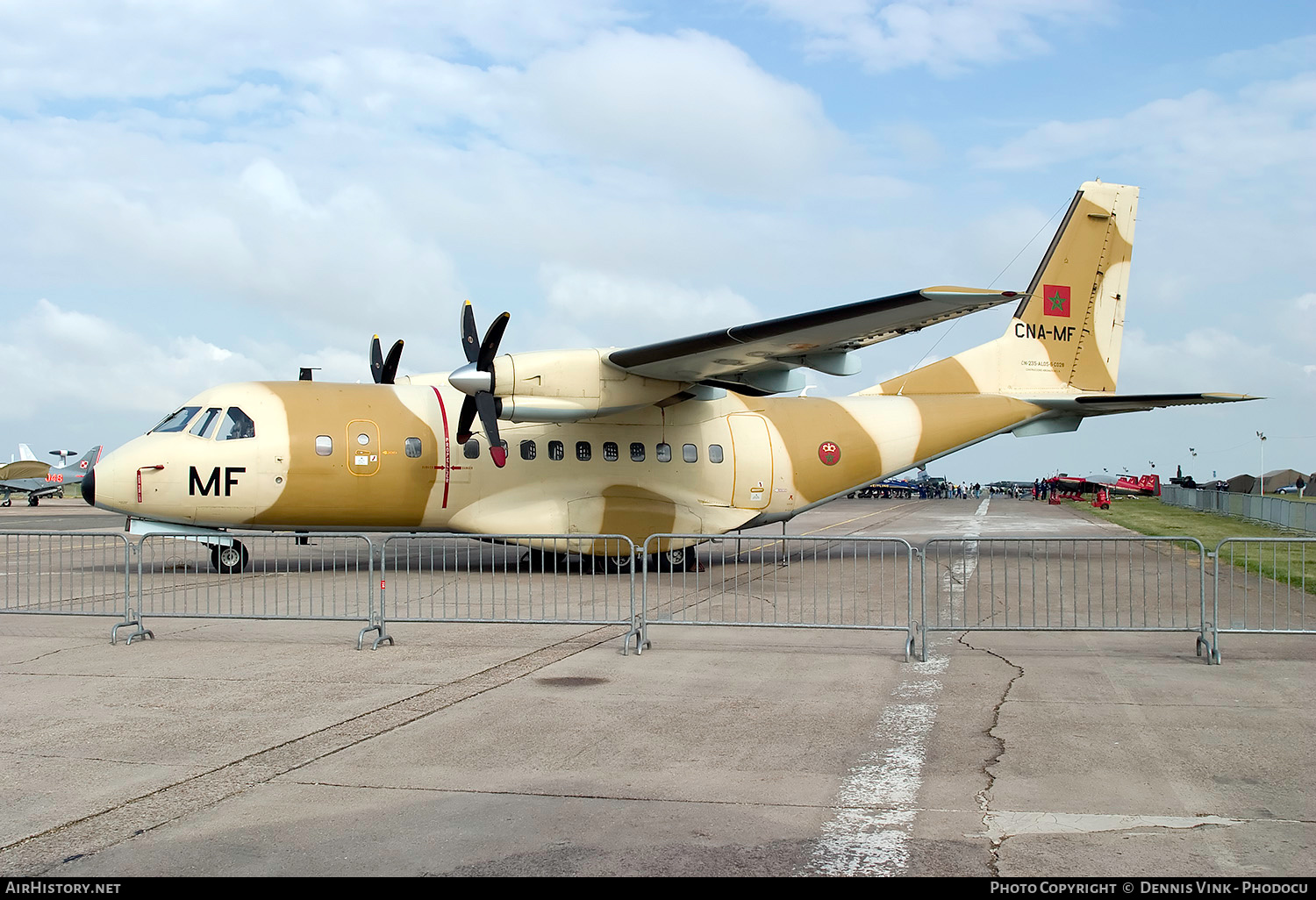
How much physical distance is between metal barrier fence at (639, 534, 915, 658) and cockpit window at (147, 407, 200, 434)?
24.5 feet

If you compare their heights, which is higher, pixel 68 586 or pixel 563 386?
pixel 563 386

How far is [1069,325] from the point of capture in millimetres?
21203

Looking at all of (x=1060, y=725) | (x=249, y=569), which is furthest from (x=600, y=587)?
(x=1060, y=725)

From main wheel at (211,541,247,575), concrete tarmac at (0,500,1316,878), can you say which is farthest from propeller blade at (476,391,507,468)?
concrete tarmac at (0,500,1316,878)

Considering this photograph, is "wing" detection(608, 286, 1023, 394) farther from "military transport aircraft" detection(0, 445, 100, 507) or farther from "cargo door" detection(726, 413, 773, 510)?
"military transport aircraft" detection(0, 445, 100, 507)

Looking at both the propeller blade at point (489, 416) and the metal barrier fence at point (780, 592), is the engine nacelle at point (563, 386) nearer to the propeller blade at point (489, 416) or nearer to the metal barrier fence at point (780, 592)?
the propeller blade at point (489, 416)

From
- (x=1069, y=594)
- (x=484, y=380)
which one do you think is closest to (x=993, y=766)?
(x=1069, y=594)

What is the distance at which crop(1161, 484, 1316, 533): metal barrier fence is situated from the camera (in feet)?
84.3

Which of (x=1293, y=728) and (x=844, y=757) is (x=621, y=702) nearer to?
(x=844, y=757)

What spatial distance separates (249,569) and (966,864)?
1504 centimetres

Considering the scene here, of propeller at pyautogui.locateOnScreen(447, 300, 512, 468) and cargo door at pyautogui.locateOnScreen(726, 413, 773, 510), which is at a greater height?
propeller at pyautogui.locateOnScreen(447, 300, 512, 468)

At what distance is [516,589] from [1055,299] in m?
13.9

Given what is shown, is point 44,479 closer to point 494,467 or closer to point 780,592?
point 494,467

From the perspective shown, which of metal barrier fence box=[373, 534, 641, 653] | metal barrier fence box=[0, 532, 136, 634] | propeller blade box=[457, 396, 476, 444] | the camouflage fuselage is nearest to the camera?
metal barrier fence box=[373, 534, 641, 653]
